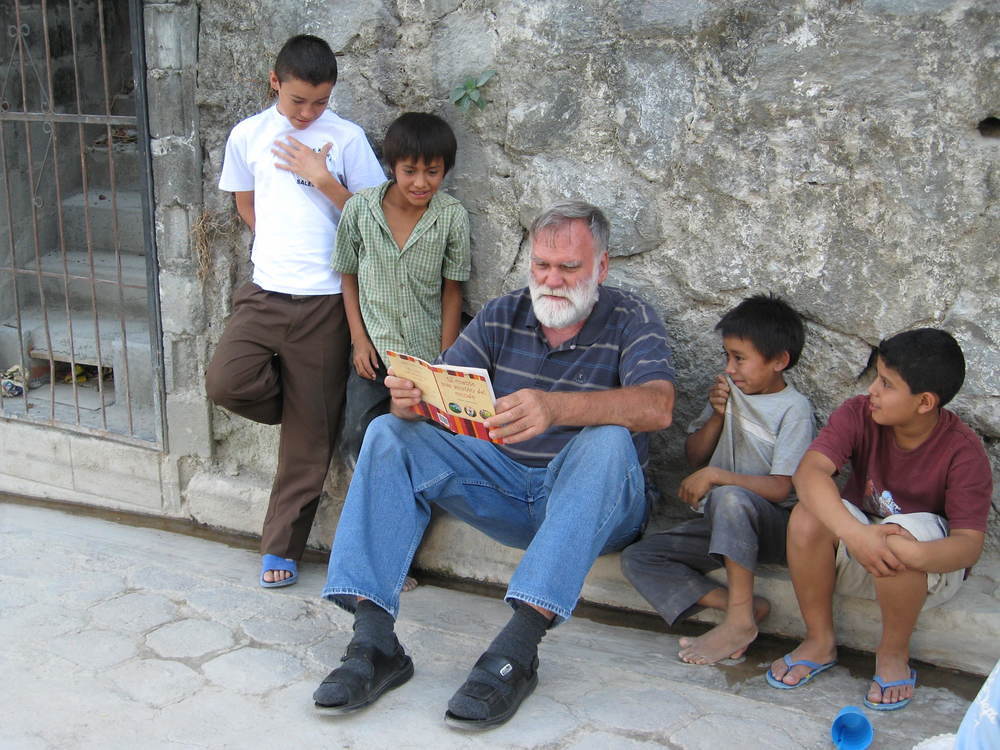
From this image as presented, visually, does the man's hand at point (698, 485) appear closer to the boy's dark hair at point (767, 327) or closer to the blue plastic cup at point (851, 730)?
the boy's dark hair at point (767, 327)

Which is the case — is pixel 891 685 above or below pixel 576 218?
below

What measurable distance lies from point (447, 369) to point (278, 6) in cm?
163

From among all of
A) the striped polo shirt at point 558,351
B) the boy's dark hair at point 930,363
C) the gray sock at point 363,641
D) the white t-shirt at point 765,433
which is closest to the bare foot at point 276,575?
the gray sock at point 363,641

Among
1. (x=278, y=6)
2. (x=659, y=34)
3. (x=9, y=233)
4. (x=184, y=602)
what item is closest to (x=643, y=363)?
(x=659, y=34)

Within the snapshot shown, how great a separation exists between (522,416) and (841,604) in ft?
3.29

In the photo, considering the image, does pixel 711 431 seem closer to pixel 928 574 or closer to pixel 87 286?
pixel 928 574

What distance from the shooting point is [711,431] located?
3.02m

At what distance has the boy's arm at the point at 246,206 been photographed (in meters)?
3.56

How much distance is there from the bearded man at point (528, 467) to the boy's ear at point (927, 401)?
23.5 inches

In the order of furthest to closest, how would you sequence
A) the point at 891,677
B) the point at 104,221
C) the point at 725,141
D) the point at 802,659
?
the point at 104,221 → the point at 725,141 → the point at 802,659 → the point at 891,677

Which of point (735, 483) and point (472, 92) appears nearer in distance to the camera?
point (735, 483)

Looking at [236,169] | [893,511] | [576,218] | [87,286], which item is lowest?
[893,511]

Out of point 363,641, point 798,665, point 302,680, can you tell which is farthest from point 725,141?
point 302,680

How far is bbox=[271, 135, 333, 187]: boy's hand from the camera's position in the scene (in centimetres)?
334
